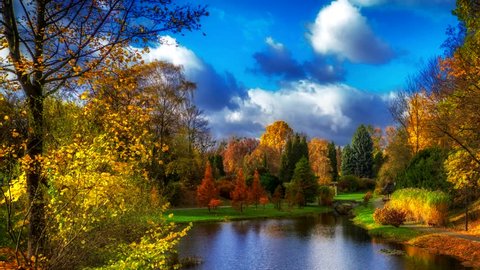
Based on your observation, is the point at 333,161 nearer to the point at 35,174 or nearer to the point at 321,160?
the point at 321,160

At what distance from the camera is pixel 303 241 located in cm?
2950

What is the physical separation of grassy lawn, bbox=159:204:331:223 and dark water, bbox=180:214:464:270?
4.24 meters

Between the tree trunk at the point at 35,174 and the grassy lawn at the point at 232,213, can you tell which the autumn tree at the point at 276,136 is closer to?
the grassy lawn at the point at 232,213


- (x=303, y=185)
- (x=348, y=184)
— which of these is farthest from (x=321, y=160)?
(x=303, y=185)

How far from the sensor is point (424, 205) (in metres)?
32.3

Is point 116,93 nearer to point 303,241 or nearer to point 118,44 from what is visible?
point 118,44

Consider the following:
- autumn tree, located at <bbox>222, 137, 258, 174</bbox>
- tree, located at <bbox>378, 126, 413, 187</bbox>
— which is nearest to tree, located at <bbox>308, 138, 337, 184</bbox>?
autumn tree, located at <bbox>222, 137, 258, 174</bbox>

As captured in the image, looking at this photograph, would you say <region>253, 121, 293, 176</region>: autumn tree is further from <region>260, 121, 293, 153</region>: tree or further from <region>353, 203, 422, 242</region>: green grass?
<region>353, 203, 422, 242</region>: green grass

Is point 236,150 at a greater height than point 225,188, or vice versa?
point 236,150

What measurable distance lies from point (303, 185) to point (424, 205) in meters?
25.8

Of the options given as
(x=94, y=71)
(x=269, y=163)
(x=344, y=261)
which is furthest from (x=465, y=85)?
(x=269, y=163)

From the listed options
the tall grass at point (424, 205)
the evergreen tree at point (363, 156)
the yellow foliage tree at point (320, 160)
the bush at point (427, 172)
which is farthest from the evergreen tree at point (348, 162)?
the tall grass at point (424, 205)

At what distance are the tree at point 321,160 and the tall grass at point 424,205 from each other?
143ft

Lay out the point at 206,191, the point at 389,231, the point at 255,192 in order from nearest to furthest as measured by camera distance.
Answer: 1. the point at 389,231
2. the point at 206,191
3. the point at 255,192
